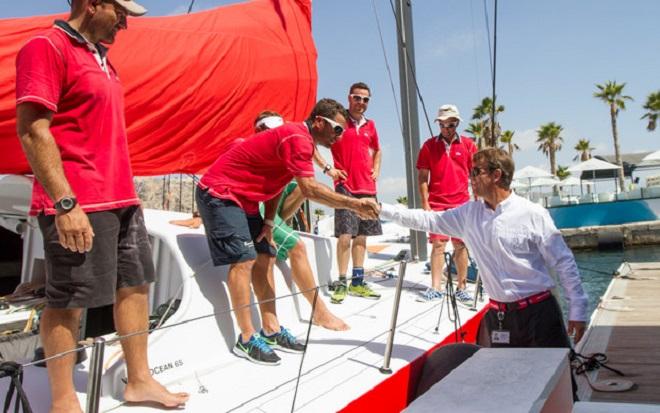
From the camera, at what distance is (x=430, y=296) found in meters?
4.05

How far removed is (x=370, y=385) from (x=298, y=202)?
5.03ft

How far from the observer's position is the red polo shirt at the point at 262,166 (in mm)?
2766

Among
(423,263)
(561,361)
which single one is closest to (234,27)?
(561,361)

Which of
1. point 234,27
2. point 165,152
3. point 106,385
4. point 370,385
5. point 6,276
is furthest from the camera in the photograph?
point 6,276

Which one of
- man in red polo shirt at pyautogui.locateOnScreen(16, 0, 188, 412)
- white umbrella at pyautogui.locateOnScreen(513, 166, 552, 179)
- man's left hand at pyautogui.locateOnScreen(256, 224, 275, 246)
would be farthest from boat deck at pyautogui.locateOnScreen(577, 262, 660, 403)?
white umbrella at pyautogui.locateOnScreen(513, 166, 552, 179)

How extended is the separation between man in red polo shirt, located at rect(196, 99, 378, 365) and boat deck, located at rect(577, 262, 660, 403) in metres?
2.18

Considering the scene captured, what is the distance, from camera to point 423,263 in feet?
18.2

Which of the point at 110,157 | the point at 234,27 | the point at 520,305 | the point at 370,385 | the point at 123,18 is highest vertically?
the point at 234,27

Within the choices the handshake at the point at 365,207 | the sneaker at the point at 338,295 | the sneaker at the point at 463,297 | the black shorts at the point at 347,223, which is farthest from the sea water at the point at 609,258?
the handshake at the point at 365,207

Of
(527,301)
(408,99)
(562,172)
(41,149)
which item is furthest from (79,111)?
(562,172)

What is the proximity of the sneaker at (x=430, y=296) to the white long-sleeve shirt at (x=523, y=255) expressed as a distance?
113 cm

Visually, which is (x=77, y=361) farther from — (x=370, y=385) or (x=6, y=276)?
(x=6, y=276)

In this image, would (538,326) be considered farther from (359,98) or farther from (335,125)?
(359,98)

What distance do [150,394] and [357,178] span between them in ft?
8.32
